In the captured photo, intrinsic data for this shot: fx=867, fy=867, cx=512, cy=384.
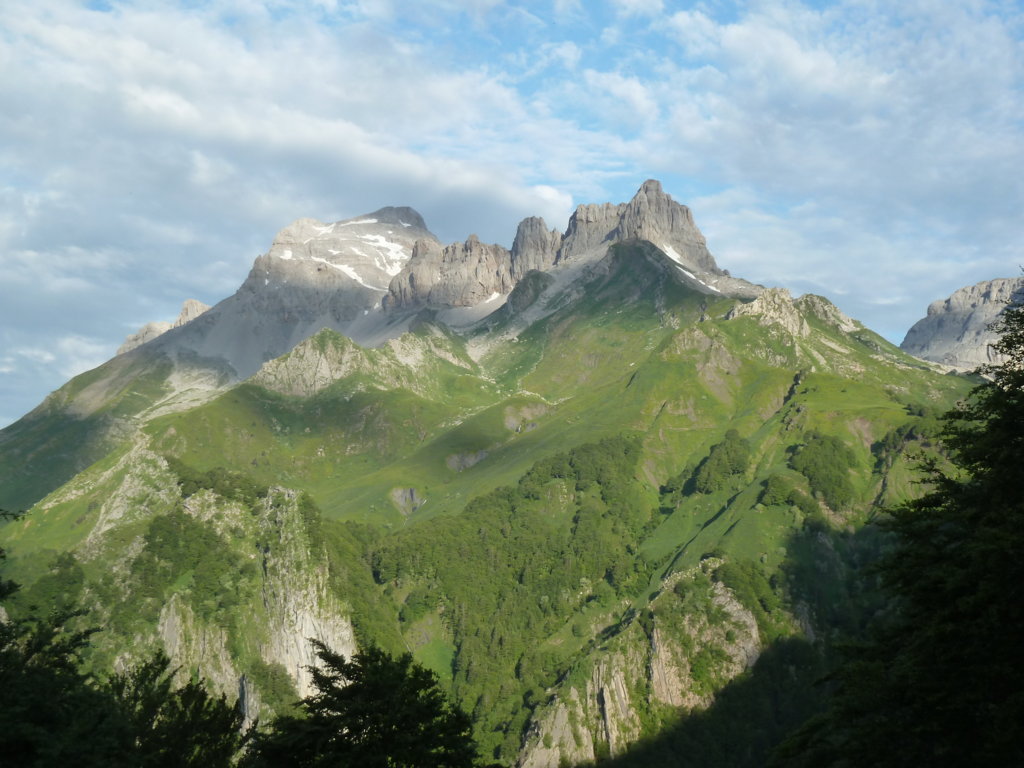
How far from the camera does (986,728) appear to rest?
1519 inches

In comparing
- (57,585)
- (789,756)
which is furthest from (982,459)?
(57,585)

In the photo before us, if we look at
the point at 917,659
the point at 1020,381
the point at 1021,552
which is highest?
the point at 1020,381

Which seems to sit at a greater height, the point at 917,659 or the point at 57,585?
the point at 57,585

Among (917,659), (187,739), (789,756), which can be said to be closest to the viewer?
(917,659)

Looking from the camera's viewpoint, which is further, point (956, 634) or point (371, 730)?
point (371, 730)

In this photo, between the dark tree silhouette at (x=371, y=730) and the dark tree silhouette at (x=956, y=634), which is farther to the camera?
the dark tree silhouette at (x=371, y=730)

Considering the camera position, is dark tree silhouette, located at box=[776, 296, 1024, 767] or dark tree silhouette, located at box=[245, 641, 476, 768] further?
dark tree silhouette, located at box=[245, 641, 476, 768]

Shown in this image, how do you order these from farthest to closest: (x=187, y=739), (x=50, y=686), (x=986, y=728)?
(x=187, y=739)
(x=50, y=686)
(x=986, y=728)

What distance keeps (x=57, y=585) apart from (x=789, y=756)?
18717 cm

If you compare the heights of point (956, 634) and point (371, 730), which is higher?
point (371, 730)

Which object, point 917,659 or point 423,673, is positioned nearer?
point 917,659

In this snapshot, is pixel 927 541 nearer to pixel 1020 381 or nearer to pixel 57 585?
pixel 1020 381

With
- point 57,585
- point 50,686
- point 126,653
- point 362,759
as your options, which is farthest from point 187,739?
point 57,585

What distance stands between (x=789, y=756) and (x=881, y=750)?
11.5 metres
